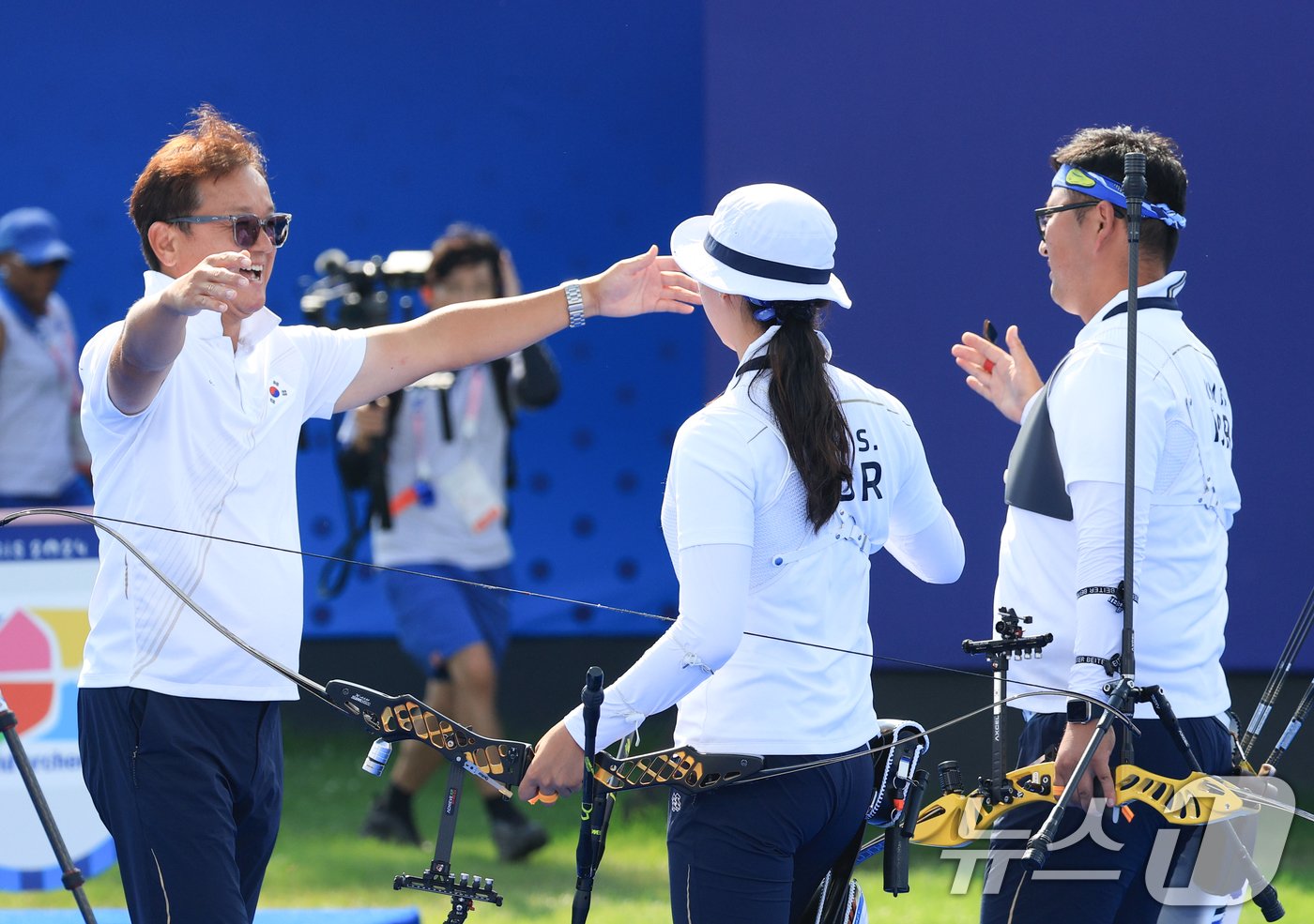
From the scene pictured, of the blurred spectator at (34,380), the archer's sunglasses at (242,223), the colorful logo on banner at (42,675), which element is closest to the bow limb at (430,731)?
the archer's sunglasses at (242,223)

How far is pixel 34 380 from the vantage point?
23.2ft

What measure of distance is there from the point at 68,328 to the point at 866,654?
570 centimetres

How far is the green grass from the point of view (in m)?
4.76

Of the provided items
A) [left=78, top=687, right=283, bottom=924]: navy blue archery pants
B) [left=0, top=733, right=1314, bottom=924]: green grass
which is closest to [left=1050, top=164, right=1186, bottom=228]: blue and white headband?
[left=78, top=687, right=283, bottom=924]: navy blue archery pants

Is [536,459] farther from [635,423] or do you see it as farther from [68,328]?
[68,328]

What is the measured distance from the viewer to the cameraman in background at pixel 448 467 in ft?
18.4

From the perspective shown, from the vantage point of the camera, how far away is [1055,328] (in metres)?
5.80

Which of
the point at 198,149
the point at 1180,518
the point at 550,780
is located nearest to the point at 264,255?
the point at 198,149

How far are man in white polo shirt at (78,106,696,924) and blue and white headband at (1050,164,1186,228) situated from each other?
1437 millimetres

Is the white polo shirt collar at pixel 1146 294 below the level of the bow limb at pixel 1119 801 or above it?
above

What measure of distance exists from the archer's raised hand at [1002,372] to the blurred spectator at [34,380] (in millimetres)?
4751

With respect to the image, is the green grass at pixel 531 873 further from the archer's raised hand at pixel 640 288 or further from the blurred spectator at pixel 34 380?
the archer's raised hand at pixel 640 288

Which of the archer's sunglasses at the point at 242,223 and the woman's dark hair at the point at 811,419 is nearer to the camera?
the woman's dark hair at the point at 811,419

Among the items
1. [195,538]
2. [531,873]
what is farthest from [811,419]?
[531,873]
